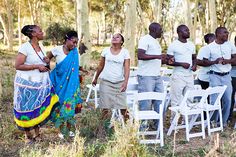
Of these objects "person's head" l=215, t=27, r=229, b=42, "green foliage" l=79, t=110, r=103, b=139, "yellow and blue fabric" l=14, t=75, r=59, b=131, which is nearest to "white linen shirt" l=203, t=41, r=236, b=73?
"person's head" l=215, t=27, r=229, b=42

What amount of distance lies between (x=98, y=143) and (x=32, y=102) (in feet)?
3.88

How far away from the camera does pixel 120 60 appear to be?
21.5 feet

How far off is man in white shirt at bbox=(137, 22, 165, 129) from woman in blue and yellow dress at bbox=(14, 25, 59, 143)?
1.60 meters

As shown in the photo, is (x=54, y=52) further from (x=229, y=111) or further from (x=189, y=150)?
(x=229, y=111)

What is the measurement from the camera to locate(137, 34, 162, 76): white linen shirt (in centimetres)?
668

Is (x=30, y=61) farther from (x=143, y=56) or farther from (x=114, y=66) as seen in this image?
(x=143, y=56)

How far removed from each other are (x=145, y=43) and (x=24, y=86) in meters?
2.08

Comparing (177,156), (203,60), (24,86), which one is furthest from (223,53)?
(24,86)

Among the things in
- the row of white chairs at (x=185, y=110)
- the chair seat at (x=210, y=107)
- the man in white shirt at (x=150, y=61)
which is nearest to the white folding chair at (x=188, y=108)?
the row of white chairs at (x=185, y=110)

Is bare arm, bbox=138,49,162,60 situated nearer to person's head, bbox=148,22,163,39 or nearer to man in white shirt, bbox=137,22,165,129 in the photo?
man in white shirt, bbox=137,22,165,129

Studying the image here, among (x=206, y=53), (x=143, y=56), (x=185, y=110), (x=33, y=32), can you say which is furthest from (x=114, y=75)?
(x=206, y=53)

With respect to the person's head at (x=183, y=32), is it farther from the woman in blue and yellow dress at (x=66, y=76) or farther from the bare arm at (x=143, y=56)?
the woman in blue and yellow dress at (x=66, y=76)

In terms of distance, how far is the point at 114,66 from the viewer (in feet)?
21.6

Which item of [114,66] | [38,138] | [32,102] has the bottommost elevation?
[38,138]
